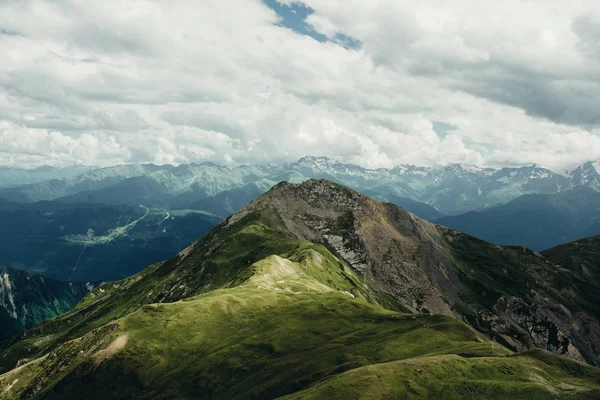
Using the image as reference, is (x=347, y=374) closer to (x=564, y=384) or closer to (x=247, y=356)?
(x=564, y=384)

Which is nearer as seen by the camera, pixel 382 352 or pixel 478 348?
pixel 478 348

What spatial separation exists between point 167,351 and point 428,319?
9174 cm

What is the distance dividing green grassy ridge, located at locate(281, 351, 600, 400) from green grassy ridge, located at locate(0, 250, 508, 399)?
1431 centimetres

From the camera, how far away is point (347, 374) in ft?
330

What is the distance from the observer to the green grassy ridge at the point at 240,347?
130m

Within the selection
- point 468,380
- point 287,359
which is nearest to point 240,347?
point 287,359

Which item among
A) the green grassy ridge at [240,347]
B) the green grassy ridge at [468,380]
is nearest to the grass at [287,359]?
the green grassy ridge at [468,380]

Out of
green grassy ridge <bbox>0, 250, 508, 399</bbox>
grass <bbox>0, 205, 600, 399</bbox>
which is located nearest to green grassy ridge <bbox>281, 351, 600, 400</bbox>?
grass <bbox>0, 205, 600, 399</bbox>

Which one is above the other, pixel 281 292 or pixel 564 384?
pixel 564 384

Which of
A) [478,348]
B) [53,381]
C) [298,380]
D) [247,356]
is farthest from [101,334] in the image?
[478,348]

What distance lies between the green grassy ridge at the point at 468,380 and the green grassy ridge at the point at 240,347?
1431cm

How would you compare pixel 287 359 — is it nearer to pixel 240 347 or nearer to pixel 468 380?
pixel 240 347

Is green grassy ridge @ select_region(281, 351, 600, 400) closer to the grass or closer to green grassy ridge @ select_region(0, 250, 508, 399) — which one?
the grass

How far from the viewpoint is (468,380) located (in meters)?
93.1
